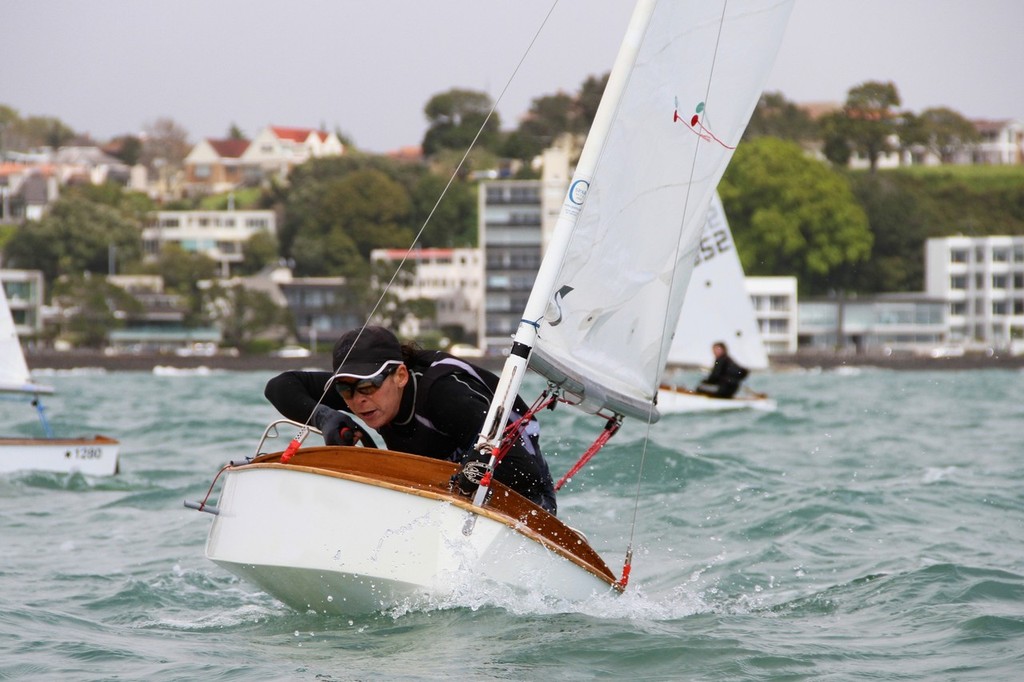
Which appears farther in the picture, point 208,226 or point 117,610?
point 208,226

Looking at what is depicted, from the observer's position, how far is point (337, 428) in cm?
580

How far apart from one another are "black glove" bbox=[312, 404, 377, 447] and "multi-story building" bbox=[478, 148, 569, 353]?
77.9m

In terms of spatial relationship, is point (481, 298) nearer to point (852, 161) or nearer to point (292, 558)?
point (852, 161)

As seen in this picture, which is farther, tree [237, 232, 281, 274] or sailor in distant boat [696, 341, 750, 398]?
tree [237, 232, 281, 274]

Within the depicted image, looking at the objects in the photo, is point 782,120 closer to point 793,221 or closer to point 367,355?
point 793,221

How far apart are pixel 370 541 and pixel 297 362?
6679 cm

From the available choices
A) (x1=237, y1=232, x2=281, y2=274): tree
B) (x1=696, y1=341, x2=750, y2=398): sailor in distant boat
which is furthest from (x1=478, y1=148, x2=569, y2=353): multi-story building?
(x1=696, y1=341, x2=750, y2=398): sailor in distant boat

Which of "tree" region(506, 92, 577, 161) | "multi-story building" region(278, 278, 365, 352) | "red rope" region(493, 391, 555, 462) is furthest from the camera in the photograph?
"tree" region(506, 92, 577, 161)

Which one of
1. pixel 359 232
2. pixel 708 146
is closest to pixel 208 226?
pixel 359 232

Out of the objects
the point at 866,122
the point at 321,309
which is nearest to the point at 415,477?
the point at 321,309

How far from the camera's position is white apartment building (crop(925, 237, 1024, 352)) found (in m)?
91.6

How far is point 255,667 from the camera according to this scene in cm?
541

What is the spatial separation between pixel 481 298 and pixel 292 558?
7926 cm

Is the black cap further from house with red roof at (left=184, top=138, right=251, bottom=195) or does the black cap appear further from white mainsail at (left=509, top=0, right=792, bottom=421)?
house with red roof at (left=184, top=138, right=251, bottom=195)
